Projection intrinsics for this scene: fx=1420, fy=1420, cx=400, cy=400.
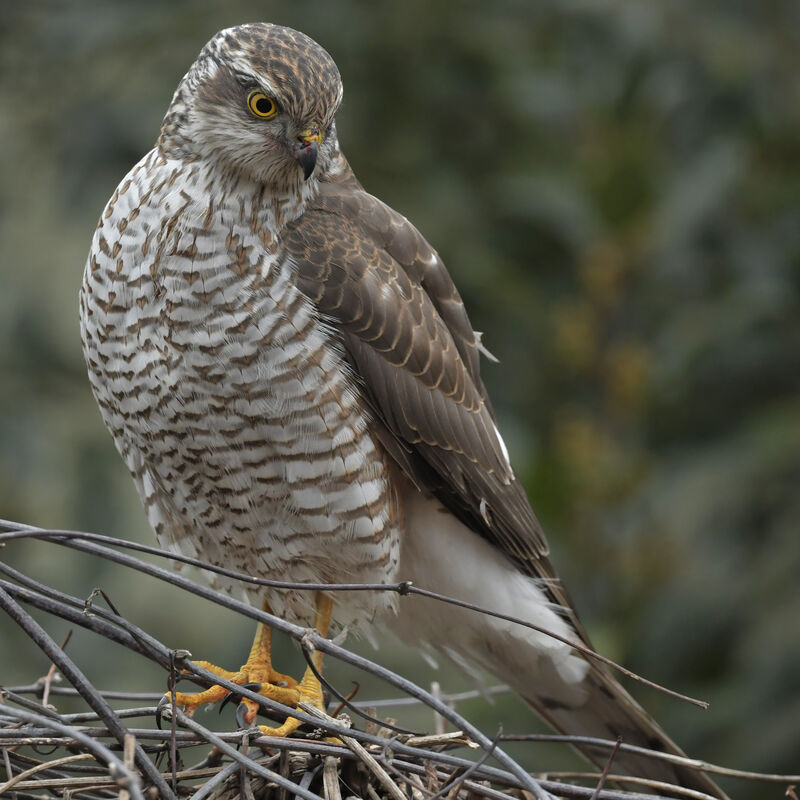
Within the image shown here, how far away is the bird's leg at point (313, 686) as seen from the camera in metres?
2.91

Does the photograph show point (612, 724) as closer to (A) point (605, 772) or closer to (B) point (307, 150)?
(A) point (605, 772)

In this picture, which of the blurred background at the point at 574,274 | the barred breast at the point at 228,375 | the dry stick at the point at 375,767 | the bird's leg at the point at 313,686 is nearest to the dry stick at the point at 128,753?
the dry stick at the point at 375,767

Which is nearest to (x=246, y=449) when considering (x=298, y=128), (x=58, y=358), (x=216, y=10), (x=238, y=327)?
(x=238, y=327)

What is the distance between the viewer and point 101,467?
5090mm

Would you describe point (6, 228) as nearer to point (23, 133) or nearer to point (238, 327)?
point (23, 133)

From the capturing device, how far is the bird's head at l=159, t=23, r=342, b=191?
3.20 metres

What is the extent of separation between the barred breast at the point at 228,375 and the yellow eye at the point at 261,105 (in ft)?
0.55

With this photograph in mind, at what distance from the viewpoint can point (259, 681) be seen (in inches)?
139

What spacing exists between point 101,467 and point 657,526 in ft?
6.58

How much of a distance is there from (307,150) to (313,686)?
4.14ft

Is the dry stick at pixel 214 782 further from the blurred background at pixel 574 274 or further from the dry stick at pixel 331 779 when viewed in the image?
the blurred background at pixel 574 274

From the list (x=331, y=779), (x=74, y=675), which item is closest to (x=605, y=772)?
(x=331, y=779)

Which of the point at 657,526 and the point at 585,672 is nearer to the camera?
the point at 585,672

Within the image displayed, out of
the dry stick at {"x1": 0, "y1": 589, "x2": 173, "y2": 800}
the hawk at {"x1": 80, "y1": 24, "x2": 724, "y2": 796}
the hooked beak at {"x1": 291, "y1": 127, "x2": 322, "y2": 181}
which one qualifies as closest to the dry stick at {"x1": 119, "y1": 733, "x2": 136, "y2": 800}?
the dry stick at {"x1": 0, "y1": 589, "x2": 173, "y2": 800}
